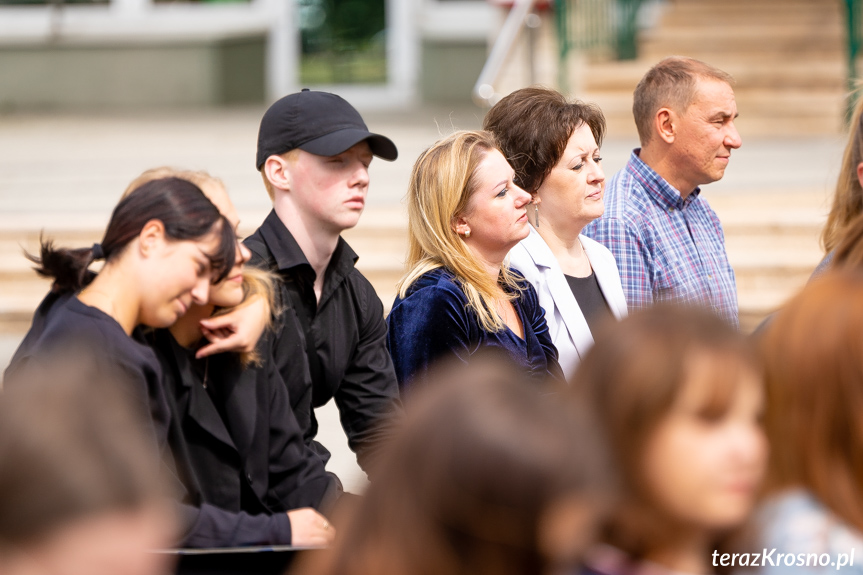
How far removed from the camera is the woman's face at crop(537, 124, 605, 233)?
10.6 feet

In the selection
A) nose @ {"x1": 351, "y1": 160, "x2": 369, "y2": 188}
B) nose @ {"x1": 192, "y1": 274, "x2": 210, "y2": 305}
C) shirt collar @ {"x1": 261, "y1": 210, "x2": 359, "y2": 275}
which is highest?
nose @ {"x1": 351, "y1": 160, "x2": 369, "y2": 188}

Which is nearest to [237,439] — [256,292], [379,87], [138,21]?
[256,292]

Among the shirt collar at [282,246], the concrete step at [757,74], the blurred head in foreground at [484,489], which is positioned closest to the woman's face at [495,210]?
the shirt collar at [282,246]

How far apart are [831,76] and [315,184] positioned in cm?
761

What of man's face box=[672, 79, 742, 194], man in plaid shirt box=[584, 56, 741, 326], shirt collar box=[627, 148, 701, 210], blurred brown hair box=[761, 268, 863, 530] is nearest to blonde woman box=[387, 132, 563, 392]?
man in plaid shirt box=[584, 56, 741, 326]

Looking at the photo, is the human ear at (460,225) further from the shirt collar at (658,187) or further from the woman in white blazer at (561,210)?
the shirt collar at (658,187)

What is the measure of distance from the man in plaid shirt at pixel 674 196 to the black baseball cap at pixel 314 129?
1.01m

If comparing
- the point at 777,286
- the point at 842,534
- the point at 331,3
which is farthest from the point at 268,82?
the point at 842,534

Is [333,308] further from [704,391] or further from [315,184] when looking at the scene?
[704,391]

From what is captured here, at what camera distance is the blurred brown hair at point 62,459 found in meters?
1.08

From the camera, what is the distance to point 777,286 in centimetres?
586

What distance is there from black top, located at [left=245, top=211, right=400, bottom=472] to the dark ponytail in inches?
18.6

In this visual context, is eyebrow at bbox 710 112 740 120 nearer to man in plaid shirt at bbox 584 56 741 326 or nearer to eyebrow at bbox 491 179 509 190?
man in plaid shirt at bbox 584 56 741 326

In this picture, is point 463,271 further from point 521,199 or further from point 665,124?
point 665,124
